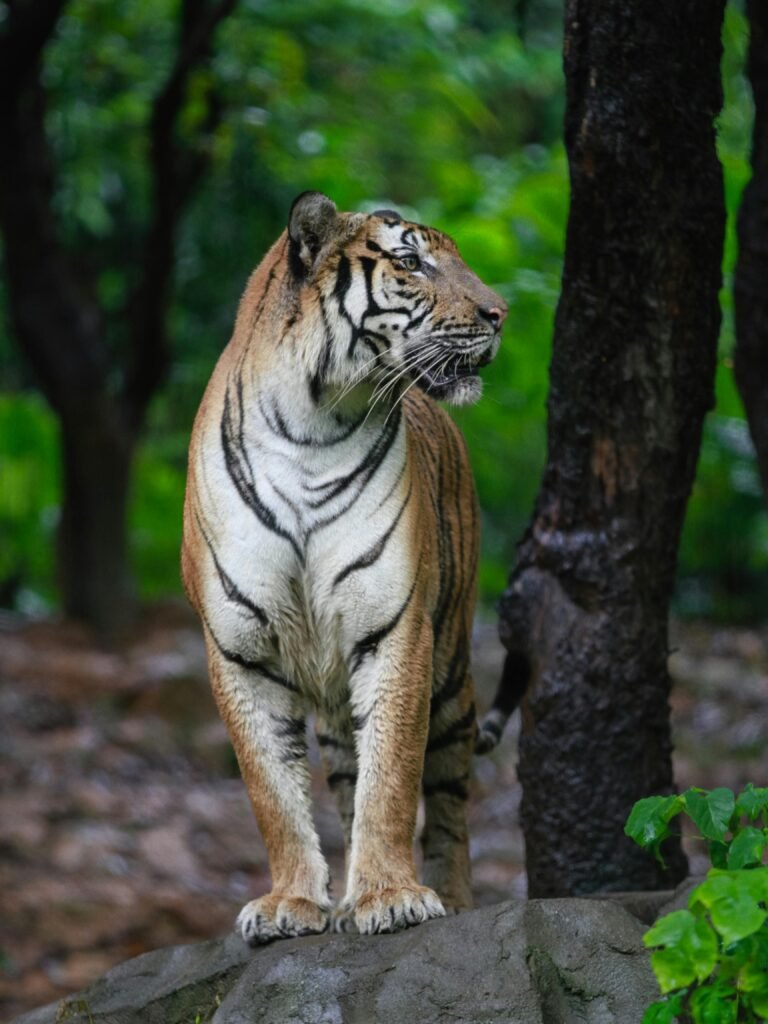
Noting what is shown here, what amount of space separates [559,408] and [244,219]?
6.19m

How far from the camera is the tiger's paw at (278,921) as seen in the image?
3.63 m

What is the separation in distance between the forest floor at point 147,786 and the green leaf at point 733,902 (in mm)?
3417

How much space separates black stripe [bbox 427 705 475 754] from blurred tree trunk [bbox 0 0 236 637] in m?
5.12

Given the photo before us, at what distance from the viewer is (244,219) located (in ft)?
33.7

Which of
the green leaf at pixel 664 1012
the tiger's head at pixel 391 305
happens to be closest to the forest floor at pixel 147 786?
the tiger's head at pixel 391 305

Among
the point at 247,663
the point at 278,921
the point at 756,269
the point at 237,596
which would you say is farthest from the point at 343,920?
the point at 756,269

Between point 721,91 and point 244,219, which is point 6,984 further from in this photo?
point 244,219

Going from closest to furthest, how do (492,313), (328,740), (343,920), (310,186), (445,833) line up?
(343,920) → (492,313) → (328,740) → (445,833) → (310,186)

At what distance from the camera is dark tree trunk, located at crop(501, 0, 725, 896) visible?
4.18 meters

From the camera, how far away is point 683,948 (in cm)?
255

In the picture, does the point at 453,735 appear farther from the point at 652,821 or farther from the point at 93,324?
the point at 93,324

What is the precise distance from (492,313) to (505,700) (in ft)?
4.96

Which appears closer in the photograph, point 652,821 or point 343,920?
point 652,821

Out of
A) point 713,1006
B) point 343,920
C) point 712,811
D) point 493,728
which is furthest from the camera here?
point 493,728
